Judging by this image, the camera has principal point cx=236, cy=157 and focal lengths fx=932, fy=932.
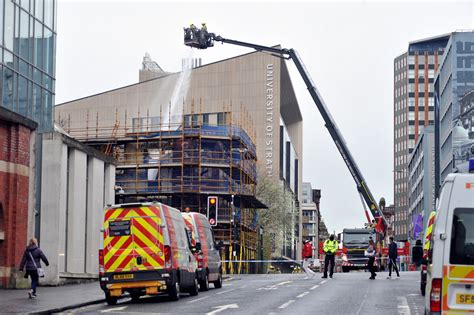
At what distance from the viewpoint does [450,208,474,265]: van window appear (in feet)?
36.9

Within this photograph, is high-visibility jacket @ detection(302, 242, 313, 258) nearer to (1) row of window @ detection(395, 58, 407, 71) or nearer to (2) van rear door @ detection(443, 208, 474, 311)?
(2) van rear door @ detection(443, 208, 474, 311)

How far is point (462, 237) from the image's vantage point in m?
11.3

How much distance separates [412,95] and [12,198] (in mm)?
154018

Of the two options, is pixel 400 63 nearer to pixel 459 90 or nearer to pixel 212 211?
pixel 459 90

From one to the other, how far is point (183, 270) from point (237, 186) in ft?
160

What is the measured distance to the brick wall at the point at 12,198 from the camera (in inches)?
1145

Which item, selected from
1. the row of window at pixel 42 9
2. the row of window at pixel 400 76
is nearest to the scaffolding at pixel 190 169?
the row of window at pixel 42 9

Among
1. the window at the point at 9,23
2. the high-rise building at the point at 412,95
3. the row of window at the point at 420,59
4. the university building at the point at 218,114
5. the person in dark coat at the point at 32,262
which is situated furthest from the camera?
the high-rise building at the point at 412,95

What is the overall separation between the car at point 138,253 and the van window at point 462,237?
41.4 ft

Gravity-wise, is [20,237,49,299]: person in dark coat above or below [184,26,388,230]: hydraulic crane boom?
below

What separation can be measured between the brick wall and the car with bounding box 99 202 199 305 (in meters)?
6.64

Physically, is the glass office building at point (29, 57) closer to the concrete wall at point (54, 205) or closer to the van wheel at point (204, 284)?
the concrete wall at point (54, 205)

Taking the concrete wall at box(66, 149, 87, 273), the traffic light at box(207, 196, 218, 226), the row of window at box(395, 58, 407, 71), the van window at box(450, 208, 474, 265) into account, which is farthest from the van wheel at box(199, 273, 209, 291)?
the row of window at box(395, 58, 407, 71)

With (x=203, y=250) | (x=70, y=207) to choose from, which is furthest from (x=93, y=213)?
(x=203, y=250)
